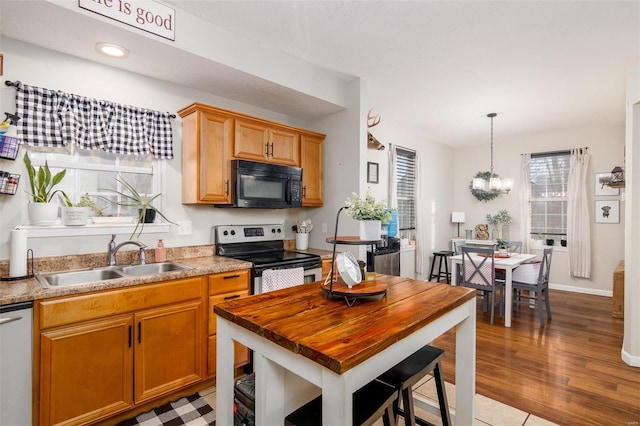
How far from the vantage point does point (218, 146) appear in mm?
2836

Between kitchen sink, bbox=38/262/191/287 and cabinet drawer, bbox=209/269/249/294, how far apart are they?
233mm

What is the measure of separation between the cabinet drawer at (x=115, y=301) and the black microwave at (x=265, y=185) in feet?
3.01

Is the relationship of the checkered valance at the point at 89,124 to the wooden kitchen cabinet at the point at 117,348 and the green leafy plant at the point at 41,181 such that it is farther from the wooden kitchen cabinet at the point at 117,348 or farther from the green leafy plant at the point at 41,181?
the wooden kitchen cabinet at the point at 117,348

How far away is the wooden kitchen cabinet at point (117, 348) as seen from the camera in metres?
1.75

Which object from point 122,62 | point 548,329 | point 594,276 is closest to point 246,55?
point 122,62

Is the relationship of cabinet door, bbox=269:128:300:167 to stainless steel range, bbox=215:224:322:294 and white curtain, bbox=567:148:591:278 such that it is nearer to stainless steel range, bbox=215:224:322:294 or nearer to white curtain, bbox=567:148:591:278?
stainless steel range, bbox=215:224:322:294

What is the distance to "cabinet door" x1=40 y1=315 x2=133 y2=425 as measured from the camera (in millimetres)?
1740

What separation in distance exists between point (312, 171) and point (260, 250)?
1021 mm

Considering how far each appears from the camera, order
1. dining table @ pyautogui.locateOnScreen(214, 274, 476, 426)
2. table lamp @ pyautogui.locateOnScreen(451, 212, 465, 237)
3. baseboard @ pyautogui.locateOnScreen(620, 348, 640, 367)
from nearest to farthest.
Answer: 1. dining table @ pyautogui.locateOnScreen(214, 274, 476, 426)
2. baseboard @ pyautogui.locateOnScreen(620, 348, 640, 367)
3. table lamp @ pyautogui.locateOnScreen(451, 212, 465, 237)

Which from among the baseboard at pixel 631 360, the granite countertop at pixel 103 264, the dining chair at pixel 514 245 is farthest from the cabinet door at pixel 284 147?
the dining chair at pixel 514 245

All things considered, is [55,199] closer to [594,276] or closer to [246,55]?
[246,55]

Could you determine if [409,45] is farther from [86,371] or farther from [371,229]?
[86,371]

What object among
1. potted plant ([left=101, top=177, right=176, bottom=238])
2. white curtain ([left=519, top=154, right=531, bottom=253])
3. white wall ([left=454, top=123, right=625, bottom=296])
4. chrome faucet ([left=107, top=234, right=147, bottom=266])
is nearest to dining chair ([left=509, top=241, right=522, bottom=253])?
white curtain ([left=519, top=154, right=531, bottom=253])

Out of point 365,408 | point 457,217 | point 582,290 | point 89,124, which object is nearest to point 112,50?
point 89,124
